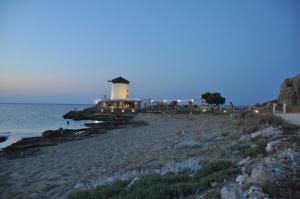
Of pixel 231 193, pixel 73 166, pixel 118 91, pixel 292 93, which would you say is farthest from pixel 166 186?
pixel 118 91

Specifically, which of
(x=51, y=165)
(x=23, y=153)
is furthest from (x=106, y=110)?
(x=51, y=165)

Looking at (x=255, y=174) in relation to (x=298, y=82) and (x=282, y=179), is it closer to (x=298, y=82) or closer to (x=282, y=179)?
(x=282, y=179)

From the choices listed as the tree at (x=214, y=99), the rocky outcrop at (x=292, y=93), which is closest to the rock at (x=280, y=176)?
the rocky outcrop at (x=292, y=93)

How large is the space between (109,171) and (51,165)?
3819 mm

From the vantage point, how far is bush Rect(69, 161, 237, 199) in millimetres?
5789

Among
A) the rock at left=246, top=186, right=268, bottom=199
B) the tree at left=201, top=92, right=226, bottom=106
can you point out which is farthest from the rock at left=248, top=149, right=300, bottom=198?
the tree at left=201, top=92, right=226, bottom=106

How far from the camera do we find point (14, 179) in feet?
37.1

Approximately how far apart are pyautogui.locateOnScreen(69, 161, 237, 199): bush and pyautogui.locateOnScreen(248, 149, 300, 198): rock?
983mm

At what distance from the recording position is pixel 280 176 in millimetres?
4809

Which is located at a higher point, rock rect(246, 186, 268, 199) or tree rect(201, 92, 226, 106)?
tree rect(201, 92, 226, 106)

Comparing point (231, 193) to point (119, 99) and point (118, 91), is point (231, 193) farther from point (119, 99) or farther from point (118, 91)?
point (118, 91)

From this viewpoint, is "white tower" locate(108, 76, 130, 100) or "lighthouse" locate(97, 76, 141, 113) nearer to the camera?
"lighthouse" locate(97, 76, 141, 113)

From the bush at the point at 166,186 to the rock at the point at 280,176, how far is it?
98cm

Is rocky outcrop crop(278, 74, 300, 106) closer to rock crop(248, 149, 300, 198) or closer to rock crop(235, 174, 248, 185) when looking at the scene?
rock crop(248, 149, 300, 198)
